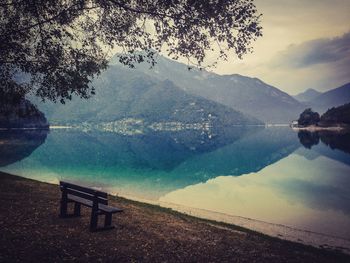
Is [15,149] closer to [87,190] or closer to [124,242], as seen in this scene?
[87,190]

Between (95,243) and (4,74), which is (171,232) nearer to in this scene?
(95,243)

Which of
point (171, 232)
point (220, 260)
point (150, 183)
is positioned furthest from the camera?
point (150, 183)

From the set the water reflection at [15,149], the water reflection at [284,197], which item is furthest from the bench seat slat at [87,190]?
the water reflection at [15,149]

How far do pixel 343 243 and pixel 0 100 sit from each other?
21.1 m

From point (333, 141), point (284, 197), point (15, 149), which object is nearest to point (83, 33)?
point (284, 197)

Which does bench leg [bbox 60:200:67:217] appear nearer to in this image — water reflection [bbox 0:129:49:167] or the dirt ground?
the dirt ground

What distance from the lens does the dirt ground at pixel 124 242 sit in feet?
35.2

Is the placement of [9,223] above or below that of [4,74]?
below

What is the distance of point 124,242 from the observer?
12414 mm

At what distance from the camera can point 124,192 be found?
36.2 m

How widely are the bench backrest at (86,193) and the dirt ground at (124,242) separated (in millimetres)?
1321

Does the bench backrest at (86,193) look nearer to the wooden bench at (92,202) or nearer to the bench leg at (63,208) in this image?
the wooden bench at (92,202)

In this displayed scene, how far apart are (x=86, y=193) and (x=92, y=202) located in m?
0.49

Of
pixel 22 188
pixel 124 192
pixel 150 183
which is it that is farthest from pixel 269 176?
pixel 22 188
